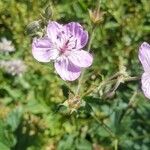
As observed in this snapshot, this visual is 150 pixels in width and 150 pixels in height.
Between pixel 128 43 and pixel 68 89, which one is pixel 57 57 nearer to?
pixel 68 89

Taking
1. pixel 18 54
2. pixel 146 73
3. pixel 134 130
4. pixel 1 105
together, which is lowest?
pixel 134 130

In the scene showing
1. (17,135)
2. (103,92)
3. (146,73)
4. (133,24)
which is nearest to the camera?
(146,73)

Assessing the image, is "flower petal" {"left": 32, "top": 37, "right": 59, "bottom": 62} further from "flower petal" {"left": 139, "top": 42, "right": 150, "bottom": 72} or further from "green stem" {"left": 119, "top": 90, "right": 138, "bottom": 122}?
"green stem" {"left": 119, "top": 90, "right": 138, "bottom": 122}

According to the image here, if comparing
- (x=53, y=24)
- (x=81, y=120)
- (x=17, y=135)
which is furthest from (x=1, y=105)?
(x=53, y=24)

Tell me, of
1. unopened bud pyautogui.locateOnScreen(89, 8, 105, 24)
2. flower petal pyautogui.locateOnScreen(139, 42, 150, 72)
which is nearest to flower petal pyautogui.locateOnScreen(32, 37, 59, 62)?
unopened bud pyautogui.locateOnScreen(89, 8, 105, 24)

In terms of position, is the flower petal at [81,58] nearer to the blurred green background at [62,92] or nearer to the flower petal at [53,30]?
the flower petal at [53,30]

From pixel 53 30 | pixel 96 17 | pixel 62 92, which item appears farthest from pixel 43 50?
pixel 62 92
